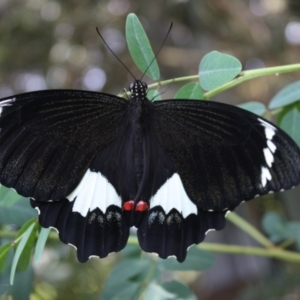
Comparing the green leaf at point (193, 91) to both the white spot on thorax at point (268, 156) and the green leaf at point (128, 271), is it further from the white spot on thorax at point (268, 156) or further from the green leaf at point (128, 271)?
the green leaf at point (128, 271)

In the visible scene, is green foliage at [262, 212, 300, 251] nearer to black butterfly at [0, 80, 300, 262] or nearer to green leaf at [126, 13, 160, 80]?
black butterfly at [0, 80, 300, 262]

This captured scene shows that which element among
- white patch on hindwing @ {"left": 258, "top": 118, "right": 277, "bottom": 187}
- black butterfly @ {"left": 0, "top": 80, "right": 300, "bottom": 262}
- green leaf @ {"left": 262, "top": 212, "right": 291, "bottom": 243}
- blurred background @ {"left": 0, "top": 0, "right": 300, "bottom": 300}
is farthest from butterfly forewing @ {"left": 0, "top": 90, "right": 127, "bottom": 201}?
blurred background @ {"left": 0, "top": 0, "right": 300, "bottom": 300}

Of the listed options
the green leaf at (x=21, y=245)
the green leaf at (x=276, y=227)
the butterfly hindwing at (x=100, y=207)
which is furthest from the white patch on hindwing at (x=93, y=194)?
the green leaf at (x=276, y=227)

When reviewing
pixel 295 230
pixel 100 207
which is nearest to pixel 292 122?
pixel 100 207

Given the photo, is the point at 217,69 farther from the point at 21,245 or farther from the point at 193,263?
the point at 193,263

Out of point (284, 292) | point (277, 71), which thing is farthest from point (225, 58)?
point (284, 292)

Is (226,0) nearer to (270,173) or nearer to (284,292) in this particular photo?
(284,292)
